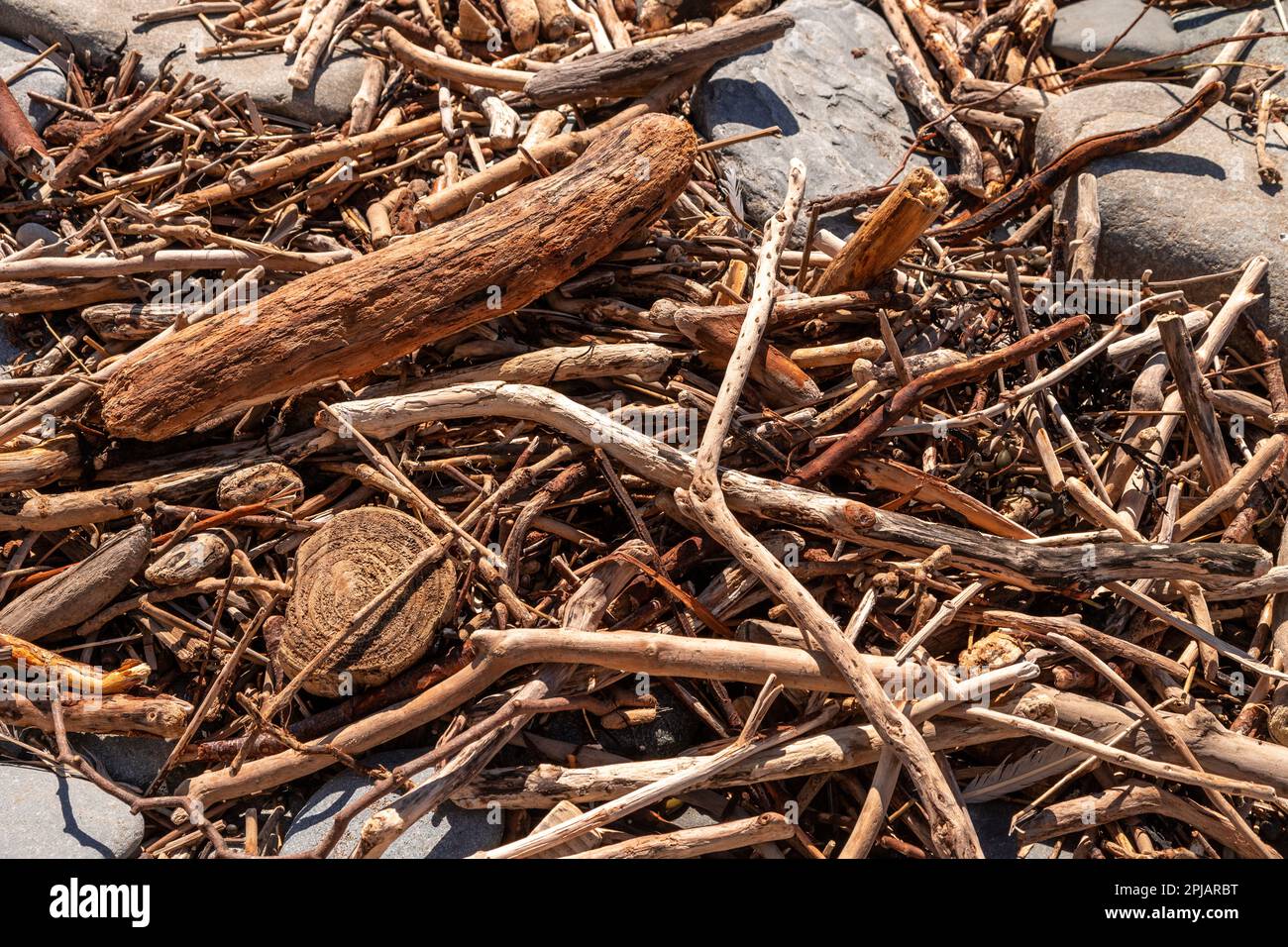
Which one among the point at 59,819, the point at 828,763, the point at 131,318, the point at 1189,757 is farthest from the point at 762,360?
the point at 59,819

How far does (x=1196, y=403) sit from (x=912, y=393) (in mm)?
1206

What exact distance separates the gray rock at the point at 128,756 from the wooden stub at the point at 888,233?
Answer: 10.6 ft

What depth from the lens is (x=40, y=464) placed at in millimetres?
3873

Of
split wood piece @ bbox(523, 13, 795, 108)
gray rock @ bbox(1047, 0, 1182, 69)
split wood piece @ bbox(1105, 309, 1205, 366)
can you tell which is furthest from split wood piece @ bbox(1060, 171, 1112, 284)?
split wood piece @ bbox(523, 13, 795, 108)

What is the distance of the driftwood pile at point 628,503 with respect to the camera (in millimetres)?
3371

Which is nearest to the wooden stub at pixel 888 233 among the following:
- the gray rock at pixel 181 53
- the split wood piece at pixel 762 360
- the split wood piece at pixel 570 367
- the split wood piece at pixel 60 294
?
the split wood piece at pixel 762 360

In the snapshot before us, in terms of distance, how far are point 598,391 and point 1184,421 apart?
257 centimetres

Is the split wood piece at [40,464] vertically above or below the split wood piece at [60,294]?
below

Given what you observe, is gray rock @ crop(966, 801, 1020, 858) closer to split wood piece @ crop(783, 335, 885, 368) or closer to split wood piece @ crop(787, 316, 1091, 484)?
split wood piece @ crop(787, 316, 1091, 484)

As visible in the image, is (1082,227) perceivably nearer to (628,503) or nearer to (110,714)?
(628,503)

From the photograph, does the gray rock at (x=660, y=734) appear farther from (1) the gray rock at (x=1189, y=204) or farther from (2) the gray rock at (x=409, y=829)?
(1) the gray rock at (x=1189, y=204)

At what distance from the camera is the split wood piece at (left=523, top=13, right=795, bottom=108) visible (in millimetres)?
4707

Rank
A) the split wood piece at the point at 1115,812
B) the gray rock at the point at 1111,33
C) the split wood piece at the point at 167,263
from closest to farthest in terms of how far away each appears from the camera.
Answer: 1. the split wood piece at the point at 1115,812
2. the split wood piece at the point at 167,263
3. the gray rock at the point at 1111,33

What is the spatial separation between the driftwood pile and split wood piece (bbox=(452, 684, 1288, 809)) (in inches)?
0.6
